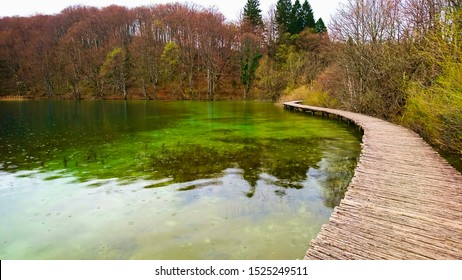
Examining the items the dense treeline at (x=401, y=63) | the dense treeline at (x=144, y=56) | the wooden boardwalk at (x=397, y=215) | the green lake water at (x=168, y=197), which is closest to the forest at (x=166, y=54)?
the dense treeline at (x=144, y=56)

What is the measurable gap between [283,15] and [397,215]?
2017 inches

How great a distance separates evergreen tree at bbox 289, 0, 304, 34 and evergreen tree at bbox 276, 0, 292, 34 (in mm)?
573

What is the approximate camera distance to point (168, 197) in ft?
20.0

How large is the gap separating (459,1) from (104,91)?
4895cm

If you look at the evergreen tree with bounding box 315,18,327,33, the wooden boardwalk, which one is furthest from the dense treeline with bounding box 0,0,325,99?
the wooden boardwalk

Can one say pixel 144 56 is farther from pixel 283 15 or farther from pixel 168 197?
pixel 168 197

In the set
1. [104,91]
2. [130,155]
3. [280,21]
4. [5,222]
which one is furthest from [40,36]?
[5,222]

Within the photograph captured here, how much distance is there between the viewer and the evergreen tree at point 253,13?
53219 millimetres

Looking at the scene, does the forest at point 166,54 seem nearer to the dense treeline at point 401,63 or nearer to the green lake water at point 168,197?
the dense treeline at point 401,63

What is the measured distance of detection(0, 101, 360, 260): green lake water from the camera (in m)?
4.36

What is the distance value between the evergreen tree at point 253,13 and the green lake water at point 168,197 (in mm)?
46024

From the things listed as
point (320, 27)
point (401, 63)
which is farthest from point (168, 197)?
point (320, 27)

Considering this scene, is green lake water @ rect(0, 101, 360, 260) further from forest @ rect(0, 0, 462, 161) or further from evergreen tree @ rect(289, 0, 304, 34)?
evergreen tree @ rect(289, 0, 304, 34)

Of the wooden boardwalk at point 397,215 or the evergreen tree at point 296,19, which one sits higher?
the evergreen tree at point 296,19
